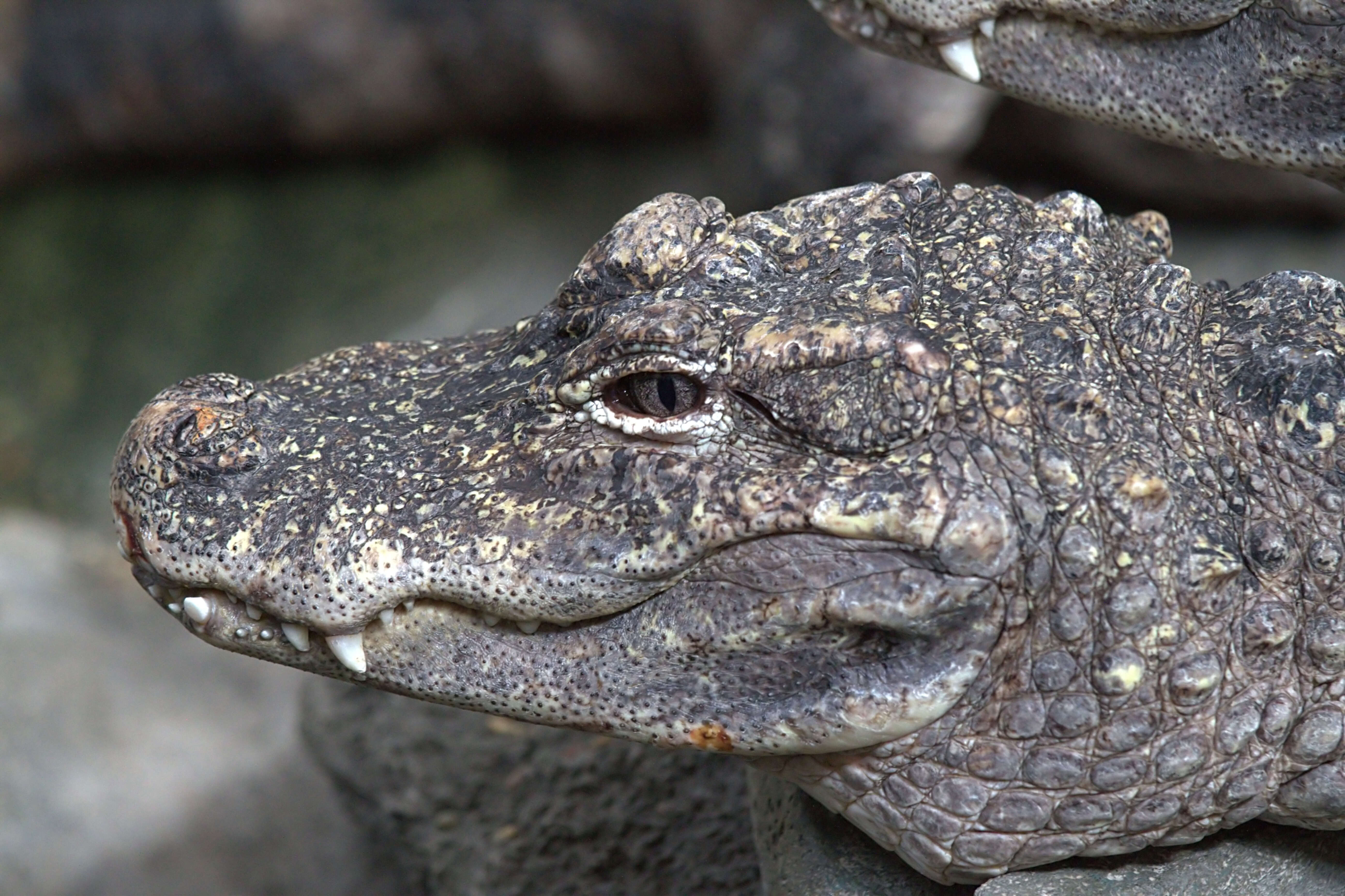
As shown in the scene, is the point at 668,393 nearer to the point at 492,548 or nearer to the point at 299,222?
the point at 492,548

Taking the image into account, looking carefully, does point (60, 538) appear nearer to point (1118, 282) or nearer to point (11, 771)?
point (11, 771)

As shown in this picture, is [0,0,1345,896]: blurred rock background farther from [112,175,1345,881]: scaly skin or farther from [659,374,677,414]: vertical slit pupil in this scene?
[659,374,677,414]: vertical slit pupil

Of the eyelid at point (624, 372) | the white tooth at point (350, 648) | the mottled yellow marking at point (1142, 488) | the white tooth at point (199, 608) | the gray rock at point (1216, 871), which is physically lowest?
the gray rock at point (1216, 871)

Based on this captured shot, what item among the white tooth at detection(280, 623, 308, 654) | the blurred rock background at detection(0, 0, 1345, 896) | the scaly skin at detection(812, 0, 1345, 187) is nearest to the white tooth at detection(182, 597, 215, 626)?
the white tooth at detection(280, 623, 308, 654)

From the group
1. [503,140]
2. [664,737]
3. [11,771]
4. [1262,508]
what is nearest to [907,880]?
[664,737]

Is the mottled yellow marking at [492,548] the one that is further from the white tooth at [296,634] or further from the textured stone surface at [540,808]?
the textured stone surface at [540,808]

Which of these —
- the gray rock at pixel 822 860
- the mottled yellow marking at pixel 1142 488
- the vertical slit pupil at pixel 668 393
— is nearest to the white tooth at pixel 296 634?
the vertical slit pupil at pixel 668 393
